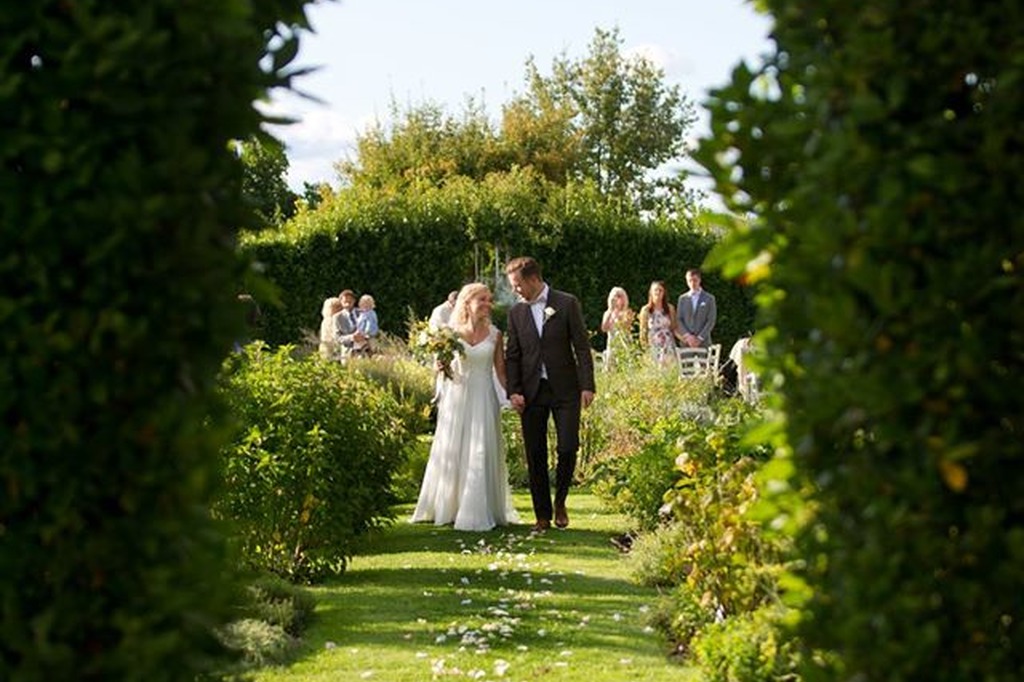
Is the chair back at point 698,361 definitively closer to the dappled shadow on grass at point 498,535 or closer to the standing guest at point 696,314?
the standing guest at point 696,314

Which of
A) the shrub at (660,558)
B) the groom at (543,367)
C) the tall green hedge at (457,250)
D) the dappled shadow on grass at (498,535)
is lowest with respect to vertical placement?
the shrub at (660,558)

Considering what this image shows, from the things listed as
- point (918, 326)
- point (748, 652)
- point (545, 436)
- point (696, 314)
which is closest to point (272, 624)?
point (748, 652)

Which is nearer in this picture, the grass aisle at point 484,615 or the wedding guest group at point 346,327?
the grass aisle at point 484,615

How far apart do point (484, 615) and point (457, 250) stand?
1968 centimetres

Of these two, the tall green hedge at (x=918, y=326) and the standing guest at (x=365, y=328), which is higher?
the standing guest at (x=365, y=328)

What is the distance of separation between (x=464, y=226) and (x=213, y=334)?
25.4m

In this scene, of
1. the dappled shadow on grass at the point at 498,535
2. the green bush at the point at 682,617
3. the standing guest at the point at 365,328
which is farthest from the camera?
the standing guest at the point at 365,328

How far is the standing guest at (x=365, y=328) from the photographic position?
869 inches

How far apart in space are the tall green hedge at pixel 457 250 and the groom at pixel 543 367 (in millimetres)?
14991

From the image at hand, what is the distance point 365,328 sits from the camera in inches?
888

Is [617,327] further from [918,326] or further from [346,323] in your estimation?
[918,326]

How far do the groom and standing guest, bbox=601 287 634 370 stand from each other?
4.12 metres

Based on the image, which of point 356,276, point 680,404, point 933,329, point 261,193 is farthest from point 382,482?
point 261,193

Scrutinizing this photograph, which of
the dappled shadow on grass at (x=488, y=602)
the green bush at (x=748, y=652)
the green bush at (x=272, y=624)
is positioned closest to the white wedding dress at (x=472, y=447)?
the dappled shadow on grass at (x=488, y=602)
